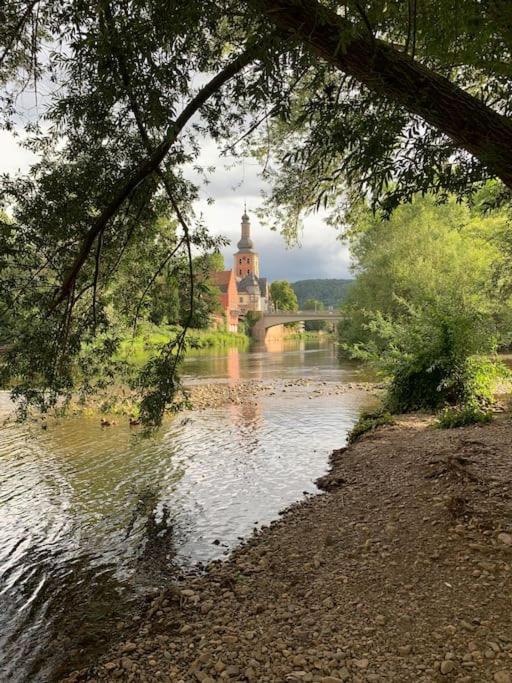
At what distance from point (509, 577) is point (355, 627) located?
1.35m

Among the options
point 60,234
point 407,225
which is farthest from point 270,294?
point 60,234

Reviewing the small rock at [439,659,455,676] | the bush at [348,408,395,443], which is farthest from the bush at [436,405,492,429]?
the small rock at [439,659,455,676]

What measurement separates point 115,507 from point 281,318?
66237mm

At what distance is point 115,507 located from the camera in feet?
27.8

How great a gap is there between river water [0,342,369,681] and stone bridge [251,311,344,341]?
43.8 m

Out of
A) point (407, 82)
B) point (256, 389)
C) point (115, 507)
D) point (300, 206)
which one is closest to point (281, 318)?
point (256, 389)

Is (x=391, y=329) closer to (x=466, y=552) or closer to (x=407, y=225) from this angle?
(x=466, y=552)

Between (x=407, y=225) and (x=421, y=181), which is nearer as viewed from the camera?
(x=421, y=181)

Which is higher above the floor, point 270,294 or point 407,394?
point 270,294

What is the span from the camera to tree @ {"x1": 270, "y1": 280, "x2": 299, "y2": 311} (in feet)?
413

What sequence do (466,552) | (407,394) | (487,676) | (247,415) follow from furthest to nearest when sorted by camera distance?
(247,415), (407,394), (466,552), (487,676)

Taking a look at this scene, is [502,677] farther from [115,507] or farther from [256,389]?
[256,389]

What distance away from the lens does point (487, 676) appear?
3.16 meters

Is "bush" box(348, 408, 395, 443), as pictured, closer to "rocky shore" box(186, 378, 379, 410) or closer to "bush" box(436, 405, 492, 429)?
"bush" box(436, 405, 492, 429)
